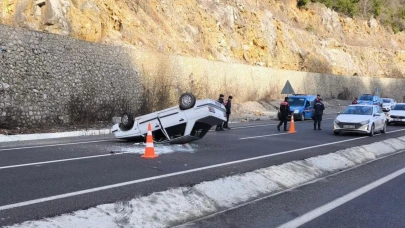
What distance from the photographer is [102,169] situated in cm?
1039

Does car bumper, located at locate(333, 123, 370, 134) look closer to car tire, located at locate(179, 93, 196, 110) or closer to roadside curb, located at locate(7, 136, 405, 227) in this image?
car tire, located at locate(179, 93, 196, 110)

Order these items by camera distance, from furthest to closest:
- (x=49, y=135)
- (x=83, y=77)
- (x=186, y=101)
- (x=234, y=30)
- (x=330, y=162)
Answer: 1. (x=234, y=30)
2. (x=83, y=77)
3. (x=49, y=135)
4. (x=186, y=101)
5. (x=330, y=162)

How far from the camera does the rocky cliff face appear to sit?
27766 mm

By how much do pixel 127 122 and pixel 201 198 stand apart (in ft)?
29.0

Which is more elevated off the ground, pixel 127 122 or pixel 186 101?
pixel 186 101

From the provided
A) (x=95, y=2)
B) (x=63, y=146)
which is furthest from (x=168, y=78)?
(x=63, y=146)

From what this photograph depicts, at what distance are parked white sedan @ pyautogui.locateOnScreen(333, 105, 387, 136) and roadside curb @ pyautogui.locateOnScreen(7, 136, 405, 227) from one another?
957 centimetres

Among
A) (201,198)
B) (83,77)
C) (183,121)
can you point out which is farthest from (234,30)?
(201,198)

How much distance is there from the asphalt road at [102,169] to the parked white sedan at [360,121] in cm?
411

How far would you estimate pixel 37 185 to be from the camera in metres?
8.45

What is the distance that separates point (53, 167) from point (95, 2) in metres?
22.4

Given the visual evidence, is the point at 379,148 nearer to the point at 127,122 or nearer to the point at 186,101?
the point at 186,101

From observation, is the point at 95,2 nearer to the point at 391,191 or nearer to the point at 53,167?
the point at 53,167

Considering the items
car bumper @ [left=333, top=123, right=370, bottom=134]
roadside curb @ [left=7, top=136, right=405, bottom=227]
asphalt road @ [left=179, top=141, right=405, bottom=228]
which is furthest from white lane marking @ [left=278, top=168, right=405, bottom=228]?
car bumper @ [left=333, top=123, right=370, bottom=134]
